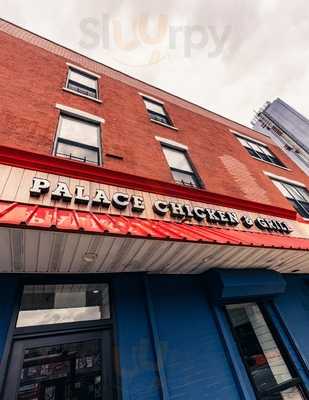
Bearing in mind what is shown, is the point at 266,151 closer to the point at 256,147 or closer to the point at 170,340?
the point at 256,147

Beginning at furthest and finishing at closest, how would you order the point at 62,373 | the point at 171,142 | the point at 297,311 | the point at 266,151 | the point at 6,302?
1. the point at 266,151
2. the point at 171,142
3. the point at 297,311
4. the point at 6,302
5. the point at 62,373

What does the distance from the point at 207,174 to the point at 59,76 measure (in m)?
6.79

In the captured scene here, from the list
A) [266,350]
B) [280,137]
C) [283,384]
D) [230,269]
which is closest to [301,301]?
[266,350]

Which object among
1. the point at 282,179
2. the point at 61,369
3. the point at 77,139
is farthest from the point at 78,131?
the point at 282,179

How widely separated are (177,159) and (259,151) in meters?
8.25

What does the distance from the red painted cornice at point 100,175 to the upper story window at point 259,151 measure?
764cm

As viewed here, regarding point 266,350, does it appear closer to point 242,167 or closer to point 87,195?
point 87,195

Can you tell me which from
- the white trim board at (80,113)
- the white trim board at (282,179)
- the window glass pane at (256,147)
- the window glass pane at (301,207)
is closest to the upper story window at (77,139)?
the white trim board at (80,113)

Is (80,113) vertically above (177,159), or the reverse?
(80,113)

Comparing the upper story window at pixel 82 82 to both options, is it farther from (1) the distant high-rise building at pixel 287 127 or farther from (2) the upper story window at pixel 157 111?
(1) the distant high-rise building at pixel 287 127

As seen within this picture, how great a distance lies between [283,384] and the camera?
5.61 meters

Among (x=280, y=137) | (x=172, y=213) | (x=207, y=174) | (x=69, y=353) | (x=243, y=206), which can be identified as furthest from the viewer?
(x=280, y=137)

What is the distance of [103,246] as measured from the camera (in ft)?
13.7

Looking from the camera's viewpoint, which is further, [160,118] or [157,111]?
[157,111]
